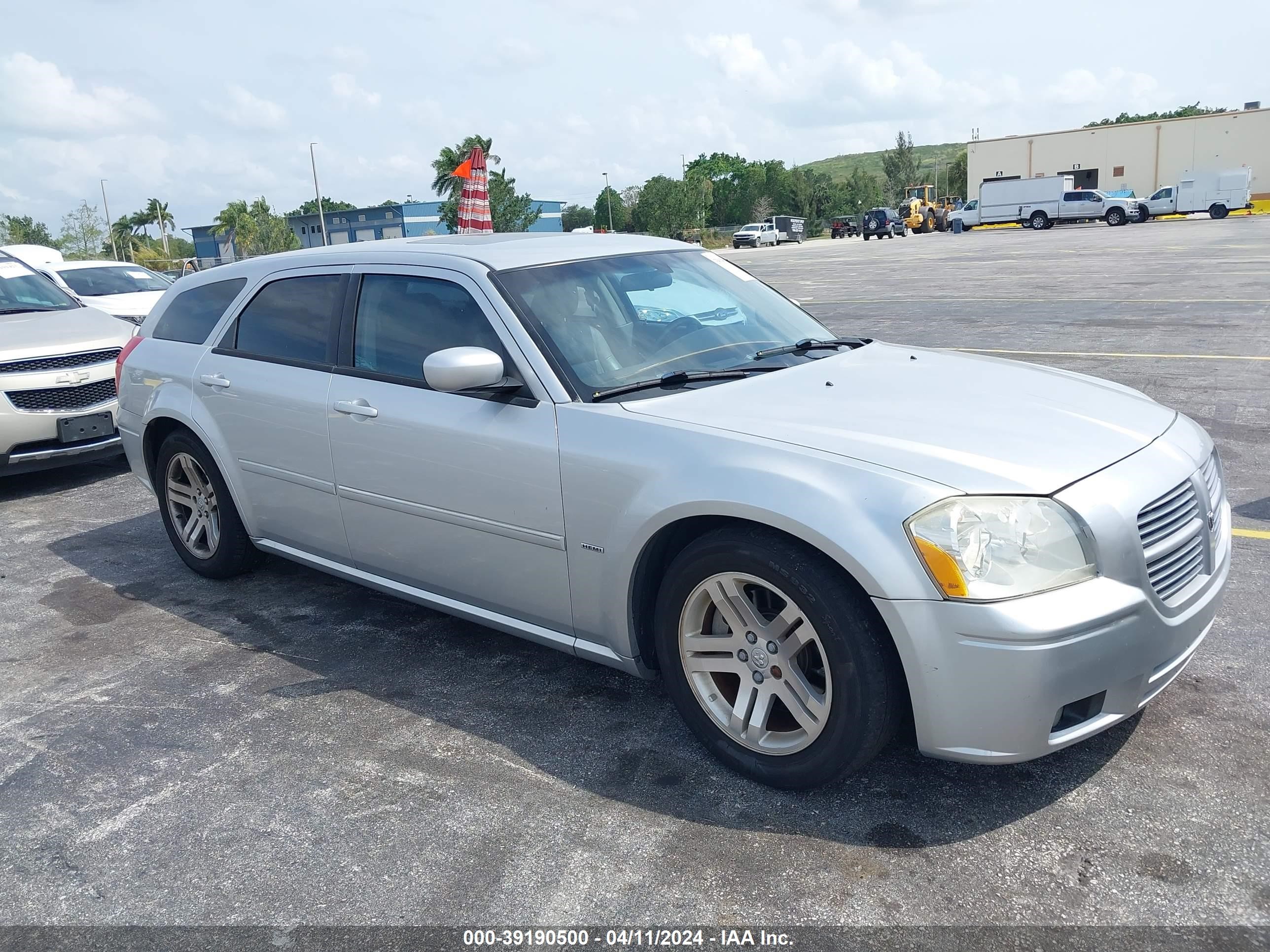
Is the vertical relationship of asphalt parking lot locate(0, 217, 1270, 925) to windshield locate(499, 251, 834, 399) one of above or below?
below

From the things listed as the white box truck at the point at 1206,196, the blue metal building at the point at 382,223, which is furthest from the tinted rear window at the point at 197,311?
the blue metal building at the point at 382,223

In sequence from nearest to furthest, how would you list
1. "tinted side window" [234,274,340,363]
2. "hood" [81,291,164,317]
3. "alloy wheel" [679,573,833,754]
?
"alloy wheel" [679,573,833,754] → "tinted side window" [234,274,340,363] → "hood" [81,291,164,317]

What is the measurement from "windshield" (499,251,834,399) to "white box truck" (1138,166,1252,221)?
2098 inches

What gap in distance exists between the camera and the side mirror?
134 inches

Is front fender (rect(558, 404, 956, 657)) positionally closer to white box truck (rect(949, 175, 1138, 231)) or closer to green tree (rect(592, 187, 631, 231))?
white box truck (rect(949, 175, 1138, 231))

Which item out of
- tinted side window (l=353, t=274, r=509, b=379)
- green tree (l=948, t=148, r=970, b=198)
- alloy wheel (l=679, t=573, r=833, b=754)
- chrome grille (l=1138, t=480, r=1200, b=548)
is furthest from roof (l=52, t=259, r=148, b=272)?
green tree (l=948, t=148, r=970, b=198)

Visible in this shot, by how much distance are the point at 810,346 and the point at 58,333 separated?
6.33m

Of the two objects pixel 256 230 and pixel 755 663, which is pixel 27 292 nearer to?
pixel 755 663

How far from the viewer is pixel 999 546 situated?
2.63m

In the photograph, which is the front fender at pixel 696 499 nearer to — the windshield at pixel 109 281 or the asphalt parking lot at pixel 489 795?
the asphalt parking lot at pixel 489 795

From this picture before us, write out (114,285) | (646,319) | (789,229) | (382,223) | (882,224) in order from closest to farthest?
(646,319)
(114,285)
(882,224)
(789,229)
(382,223)

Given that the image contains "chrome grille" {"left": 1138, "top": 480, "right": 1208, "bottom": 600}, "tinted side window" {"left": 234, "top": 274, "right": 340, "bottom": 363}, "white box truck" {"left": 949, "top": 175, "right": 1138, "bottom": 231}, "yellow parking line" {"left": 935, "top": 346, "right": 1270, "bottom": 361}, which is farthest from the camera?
"white box truck" {"left": 949, "top": 175, "right": 1138, "bottom": 231}

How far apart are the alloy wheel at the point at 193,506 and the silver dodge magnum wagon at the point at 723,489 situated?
9.2 inches

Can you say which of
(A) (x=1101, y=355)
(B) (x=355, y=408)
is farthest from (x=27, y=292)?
(A) (x=1101, y=355)
